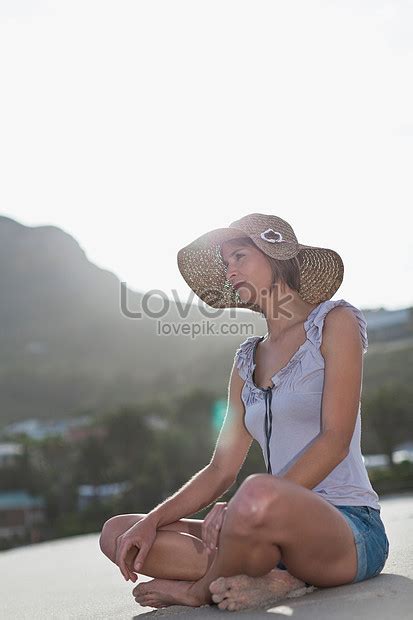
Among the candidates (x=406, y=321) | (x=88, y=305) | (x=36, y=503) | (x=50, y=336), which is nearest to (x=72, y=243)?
(x=88, y=305)

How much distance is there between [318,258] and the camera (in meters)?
3.09

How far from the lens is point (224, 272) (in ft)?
11.1

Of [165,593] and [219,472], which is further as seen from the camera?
[219,472]

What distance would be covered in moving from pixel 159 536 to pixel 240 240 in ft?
3.40

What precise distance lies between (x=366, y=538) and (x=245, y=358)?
0.80 metres

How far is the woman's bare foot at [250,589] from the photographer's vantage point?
95.1 inches

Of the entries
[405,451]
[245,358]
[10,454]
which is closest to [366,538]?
[245,358]

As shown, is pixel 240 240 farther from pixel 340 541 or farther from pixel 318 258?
pixel 340 541

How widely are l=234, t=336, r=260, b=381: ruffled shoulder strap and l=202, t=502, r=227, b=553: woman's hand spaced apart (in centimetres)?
73

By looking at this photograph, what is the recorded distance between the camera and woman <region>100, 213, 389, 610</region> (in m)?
2.33

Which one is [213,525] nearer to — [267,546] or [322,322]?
[267,546]

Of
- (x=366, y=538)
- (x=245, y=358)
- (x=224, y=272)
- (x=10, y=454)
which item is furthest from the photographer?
(x=10, y=454)

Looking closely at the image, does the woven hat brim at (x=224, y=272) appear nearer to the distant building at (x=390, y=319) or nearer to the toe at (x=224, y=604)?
the toe at (x=224, y=604)

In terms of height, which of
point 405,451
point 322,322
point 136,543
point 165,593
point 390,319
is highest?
point 322,322
